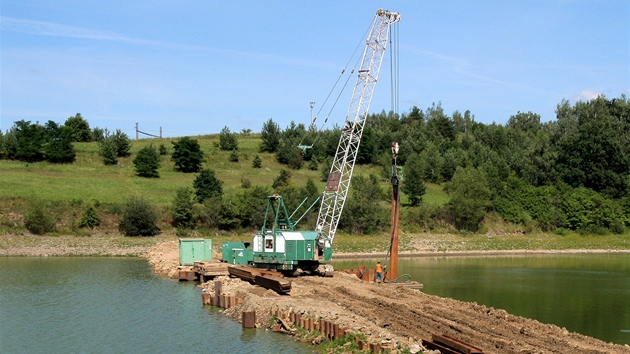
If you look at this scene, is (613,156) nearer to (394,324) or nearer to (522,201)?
(522,201)

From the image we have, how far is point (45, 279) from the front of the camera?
144 feet

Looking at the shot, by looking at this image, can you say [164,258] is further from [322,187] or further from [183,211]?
[322,187]

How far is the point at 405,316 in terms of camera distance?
89.4 ft

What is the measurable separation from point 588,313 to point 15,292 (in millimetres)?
29424

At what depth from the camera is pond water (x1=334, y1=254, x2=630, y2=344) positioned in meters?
32.2

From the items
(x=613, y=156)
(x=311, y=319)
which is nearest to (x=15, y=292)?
(x=311, y=319)

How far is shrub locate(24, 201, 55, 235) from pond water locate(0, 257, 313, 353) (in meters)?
18.2

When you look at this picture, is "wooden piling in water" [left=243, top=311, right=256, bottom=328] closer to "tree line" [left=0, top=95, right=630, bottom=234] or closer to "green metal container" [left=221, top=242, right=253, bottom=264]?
"green metal container" [left=221, top=242, right=253, bottom=264]

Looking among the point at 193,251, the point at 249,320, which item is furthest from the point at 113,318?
the point at 193,251

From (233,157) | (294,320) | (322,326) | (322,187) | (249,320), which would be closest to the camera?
(322,326)

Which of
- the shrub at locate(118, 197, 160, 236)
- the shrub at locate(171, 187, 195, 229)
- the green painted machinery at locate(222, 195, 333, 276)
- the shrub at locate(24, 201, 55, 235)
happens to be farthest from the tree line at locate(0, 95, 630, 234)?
the green painted machinery at locate(222, 195, 333, 276)

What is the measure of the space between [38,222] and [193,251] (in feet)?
76.7

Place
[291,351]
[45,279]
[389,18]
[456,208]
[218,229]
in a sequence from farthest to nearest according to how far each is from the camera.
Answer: [456,208], [218,229], [389,18], [45,279], [291,351]

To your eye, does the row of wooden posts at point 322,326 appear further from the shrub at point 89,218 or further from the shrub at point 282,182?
the shrub at point 282,182
